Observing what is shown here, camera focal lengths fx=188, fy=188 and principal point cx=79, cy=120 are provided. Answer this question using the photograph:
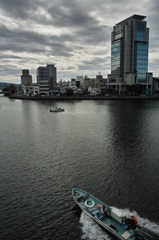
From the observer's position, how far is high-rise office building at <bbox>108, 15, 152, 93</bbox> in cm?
15450

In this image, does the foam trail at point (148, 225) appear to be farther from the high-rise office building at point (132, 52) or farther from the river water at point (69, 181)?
the high-rise office building at point (132, 52)

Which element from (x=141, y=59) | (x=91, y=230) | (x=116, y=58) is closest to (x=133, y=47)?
(x=141, y=59)

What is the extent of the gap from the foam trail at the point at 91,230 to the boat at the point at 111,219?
0.52 m

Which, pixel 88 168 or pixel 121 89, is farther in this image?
pixel 121 89

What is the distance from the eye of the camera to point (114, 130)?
4847cm

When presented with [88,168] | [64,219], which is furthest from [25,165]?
[64,219]

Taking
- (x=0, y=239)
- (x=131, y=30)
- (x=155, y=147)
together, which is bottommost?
(x=0, y=239)

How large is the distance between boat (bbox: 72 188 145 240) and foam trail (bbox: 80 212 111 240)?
1.70 ft

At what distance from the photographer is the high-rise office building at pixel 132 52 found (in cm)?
15450

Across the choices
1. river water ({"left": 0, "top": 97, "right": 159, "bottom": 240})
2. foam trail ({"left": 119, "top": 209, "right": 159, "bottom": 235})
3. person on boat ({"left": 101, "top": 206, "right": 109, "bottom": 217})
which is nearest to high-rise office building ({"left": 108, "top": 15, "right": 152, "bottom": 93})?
river water ({"left": 0, "top": 97, "right": 159, "bottom": 240})

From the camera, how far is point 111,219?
52.6ft

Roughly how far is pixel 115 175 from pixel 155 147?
14998mm

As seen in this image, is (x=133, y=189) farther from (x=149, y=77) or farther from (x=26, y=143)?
(x=149, y=77)

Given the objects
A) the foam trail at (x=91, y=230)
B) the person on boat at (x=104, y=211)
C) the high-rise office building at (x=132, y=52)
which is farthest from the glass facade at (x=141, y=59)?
the foam trail at (x=91, y=230)
